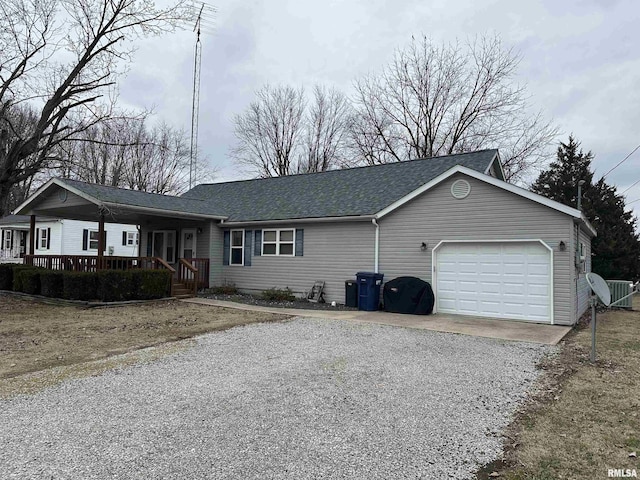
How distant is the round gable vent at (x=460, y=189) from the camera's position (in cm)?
1075

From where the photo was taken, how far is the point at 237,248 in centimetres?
1575

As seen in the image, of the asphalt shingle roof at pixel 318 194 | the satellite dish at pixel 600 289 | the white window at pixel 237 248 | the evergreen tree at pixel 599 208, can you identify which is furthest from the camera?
the evergreen tree at pixel 599 208

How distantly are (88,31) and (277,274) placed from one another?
35.4 feet

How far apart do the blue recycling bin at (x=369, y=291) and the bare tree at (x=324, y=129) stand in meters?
21.4

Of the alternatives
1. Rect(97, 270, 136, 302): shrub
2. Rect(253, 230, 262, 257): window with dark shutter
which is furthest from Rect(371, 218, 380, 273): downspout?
Rect(97, 270, 136, 302): shrub

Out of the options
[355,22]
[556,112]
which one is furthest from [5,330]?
[556,112]

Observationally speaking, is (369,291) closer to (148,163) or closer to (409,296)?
(409,296)

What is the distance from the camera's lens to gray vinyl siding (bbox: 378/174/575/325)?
9.52m

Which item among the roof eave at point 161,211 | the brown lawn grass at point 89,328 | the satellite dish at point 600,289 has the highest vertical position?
the roof eave at point 161,211

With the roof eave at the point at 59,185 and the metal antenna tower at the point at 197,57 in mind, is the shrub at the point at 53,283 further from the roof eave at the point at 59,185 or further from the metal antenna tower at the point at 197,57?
the metal antenna tower at the point at 197,57

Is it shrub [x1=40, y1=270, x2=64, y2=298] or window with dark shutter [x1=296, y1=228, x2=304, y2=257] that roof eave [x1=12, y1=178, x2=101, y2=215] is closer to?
shrub [x1=40, y1=270, x2=64, y2=298]
